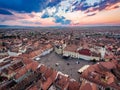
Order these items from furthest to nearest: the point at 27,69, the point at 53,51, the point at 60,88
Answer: the point at 53,51 < the point at 27,69 < the point at 60,88

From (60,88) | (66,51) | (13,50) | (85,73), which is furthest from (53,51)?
(60,88)

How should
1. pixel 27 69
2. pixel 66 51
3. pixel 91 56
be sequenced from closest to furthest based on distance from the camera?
pixel 27 69 → pixel 91 56 → pixel 66 51

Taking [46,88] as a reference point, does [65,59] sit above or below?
below

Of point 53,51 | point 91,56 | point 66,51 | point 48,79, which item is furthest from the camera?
point 53,51

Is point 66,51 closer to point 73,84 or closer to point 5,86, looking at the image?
point 73,84

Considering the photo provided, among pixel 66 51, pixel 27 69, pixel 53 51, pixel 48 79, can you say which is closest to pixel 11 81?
pixel 27 69

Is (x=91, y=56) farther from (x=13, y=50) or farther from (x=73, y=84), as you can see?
(x=13, y=50)

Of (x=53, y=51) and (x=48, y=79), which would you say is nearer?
(x=48, y=79)

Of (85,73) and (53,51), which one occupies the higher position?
(85,73)

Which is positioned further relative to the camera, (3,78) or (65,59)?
(65,59)
